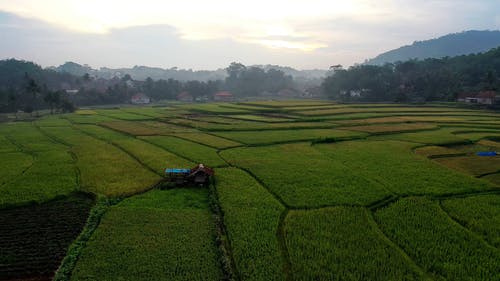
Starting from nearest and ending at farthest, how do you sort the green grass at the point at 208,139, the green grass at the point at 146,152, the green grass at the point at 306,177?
the green grass at the point at 306,177 < the green grass at the point at 146,152 < the green grass at the point at 208,139

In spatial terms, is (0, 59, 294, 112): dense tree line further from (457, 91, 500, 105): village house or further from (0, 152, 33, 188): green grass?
(457, 91, 500, 105): village house

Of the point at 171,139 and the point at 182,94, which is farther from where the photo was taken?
the point at 182,94

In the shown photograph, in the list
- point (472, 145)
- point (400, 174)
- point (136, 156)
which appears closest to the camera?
point (400, 174)

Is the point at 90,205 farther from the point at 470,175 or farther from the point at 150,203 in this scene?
the point at 470,175

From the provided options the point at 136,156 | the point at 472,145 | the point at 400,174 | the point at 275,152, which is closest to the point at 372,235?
the point at 400,174

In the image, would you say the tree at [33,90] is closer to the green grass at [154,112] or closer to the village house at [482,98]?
the green grass at [154,112]

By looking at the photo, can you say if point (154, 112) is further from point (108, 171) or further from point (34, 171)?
point (108, 171)

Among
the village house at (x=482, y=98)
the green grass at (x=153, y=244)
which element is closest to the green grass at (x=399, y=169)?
the green grass at (x=153, y=244)

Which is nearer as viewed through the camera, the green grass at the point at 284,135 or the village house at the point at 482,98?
the green grass at the point at 284,135
